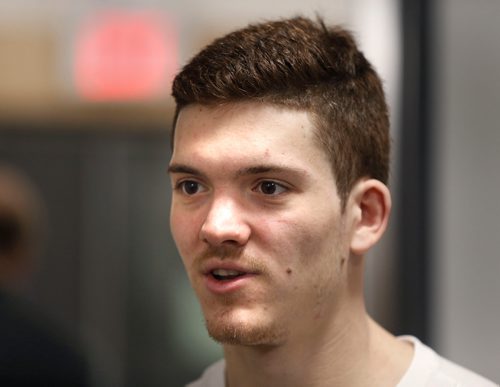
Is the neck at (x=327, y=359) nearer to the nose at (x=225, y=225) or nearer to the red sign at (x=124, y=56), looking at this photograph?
the nose at (x=225, y=225)

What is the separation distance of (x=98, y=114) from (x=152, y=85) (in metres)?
0.20

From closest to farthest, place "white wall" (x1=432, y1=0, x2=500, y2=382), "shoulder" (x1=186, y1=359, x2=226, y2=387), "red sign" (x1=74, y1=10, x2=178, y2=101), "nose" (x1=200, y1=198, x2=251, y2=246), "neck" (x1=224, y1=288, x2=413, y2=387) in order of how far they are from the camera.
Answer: "nose" (x1=200, y1=198, x2=251, y2=246) → "neck" (x1=224, y1=288, x2=413, y2=387) → "shoulder" (x1=186, y1=359, x2=226, y2=387) → "white wall" (x1=432, y1=0, x2=500, y2=382) → "red sign" (x1=74, y1=10, x2=178, y2=101)

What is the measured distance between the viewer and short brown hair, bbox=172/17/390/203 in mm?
1158

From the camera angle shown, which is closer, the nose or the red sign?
the nose

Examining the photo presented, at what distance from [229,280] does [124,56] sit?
5.68 ft

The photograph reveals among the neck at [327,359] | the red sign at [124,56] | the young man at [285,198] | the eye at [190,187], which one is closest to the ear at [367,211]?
the young man at [285,198]

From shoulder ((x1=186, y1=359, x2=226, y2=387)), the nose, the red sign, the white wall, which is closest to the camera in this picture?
the nose

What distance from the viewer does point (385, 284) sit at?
8.00 ft

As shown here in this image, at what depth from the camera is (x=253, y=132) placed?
1.14 m

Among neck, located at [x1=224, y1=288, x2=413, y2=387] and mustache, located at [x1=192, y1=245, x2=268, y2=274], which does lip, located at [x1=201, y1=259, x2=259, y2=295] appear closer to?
mustache, located at [x1=192, y1=245, x2=268, y2=274]

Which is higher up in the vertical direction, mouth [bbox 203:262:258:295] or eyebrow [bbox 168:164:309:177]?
eyebrow [bbox 168:164:309:177]

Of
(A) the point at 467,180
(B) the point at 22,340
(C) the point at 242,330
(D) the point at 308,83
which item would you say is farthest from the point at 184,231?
(A) the point at 467,180

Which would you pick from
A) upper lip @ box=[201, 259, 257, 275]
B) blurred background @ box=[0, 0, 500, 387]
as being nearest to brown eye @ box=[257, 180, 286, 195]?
upper lip @ box=[201, 259, 257, 275]

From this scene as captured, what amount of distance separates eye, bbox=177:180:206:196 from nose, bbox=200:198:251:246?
0.17ft
